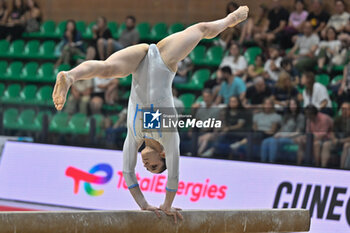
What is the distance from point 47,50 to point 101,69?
8434 millimetres

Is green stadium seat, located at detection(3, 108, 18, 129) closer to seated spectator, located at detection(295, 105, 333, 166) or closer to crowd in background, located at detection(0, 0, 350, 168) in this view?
crowd in background, located at detection(0, 0, 350, 168)

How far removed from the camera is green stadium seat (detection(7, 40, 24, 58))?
44.4ft

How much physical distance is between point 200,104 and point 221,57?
143cm

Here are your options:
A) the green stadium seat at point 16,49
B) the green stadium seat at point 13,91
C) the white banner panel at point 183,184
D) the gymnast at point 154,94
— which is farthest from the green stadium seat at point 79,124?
the green stadium seat at point 16,49

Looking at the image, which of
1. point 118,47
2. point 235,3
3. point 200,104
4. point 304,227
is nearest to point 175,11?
point 118,47

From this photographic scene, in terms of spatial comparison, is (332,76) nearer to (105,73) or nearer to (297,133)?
(297,133)

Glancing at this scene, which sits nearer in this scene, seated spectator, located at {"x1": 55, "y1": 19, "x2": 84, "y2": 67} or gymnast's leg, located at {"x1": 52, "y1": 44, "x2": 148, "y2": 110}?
gymnast's leg, located at {"x1": 52, "y1": 44, "x2": 148, "y2": 110}

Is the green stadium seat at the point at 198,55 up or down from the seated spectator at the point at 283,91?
up

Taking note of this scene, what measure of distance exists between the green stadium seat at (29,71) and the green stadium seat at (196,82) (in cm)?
347

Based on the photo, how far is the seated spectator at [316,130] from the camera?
8.27 metres

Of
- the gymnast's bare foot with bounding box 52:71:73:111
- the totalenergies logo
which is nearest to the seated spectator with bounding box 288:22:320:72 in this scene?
the totalenergies logo

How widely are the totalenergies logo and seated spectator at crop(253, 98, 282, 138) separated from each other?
7.19 feet

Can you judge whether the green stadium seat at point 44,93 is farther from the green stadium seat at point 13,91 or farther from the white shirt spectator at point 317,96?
the white shirt spectator at point 317,96

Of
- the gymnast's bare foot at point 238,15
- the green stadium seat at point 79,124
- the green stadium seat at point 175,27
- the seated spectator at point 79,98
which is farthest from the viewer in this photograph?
the green stadium seat at point 175,27
